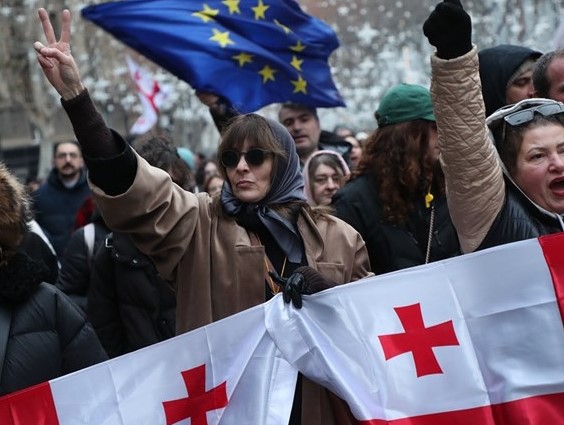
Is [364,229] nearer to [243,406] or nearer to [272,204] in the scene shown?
[272,204]

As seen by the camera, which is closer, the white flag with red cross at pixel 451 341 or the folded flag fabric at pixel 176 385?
the white flag with red cross at pixel 451 341

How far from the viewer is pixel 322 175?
24.8ft

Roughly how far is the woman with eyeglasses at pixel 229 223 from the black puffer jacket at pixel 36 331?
0.39 metres

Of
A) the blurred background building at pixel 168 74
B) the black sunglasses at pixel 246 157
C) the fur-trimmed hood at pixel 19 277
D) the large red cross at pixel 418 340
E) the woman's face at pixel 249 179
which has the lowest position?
the large red cross at pixel 418 340

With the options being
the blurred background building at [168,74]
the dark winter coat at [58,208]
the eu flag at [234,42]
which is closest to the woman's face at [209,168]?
the dark winter coat at [58,208]

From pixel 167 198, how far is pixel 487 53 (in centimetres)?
214

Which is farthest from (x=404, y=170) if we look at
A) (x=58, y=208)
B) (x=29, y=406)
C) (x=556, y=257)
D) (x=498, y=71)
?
(x=58, y=208)

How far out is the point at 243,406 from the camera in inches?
159

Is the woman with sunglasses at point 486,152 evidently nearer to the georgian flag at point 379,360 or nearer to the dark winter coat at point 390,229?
the georgian flag at point 379,360

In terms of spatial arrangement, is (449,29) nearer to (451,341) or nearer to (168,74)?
(451,341)

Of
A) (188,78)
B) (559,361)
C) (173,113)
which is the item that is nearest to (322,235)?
(559,361)

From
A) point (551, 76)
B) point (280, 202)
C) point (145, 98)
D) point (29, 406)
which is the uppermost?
point (145, 98)

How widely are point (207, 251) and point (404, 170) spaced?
159 centimetres

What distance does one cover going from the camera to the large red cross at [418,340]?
3861 mm
